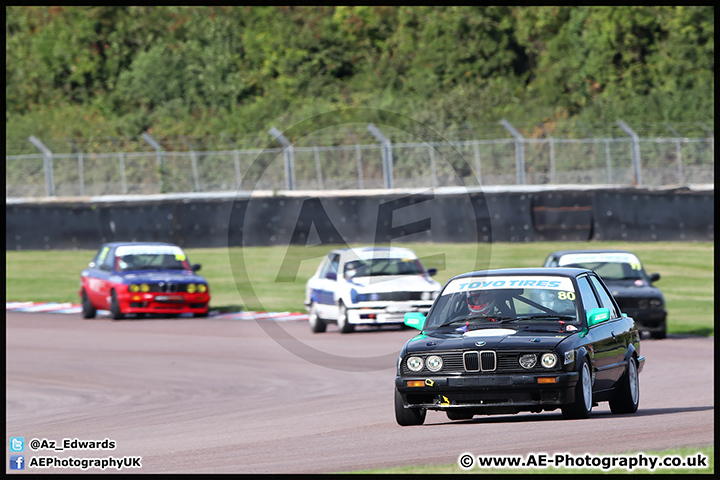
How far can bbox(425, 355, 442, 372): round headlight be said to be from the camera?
343 inches

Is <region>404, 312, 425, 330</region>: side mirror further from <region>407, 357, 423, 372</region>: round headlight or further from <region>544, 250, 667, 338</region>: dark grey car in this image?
<region>544, 250, 667, 338</region>: dark grey car

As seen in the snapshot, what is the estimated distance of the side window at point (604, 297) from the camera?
10.2 metres

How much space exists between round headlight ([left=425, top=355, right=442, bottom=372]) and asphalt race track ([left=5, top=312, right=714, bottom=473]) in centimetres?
48

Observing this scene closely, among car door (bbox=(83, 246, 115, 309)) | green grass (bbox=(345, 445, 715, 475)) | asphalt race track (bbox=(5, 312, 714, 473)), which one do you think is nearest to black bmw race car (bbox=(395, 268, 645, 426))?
asphalt race track (bbox=(5, 312, 714, 473))

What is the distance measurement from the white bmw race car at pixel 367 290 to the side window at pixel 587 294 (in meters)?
8.26

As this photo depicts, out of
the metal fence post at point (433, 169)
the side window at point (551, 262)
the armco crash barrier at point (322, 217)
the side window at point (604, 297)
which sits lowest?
the side window at point (604, 297)

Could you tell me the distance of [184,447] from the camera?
8.61 meters

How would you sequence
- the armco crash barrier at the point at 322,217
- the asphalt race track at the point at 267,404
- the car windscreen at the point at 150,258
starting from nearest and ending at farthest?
the asphalt race track at the point at 267,404, the car windscreen at the point at 150,258, the armco crash barrier at the point at 322,217

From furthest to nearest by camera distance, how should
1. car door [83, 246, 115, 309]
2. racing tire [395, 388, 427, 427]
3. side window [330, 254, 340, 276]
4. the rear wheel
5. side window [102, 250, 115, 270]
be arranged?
side window [102, 250, 115, 270] → car door [83, 246, 115, 309] → side window [330, 254, 340, 276] → the rear wheel → racing tire [395, 388, 427, 427]

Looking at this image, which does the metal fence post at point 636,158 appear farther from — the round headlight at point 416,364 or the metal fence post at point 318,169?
the round headlight at point 416,364

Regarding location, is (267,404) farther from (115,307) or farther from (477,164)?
(477,164)

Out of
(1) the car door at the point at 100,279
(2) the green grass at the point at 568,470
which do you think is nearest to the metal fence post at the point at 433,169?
(1) the car door at the point at 100,279

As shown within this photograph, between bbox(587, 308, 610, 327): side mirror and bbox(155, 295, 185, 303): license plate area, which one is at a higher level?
bbox(587, 308, 610, 327): side mirror
